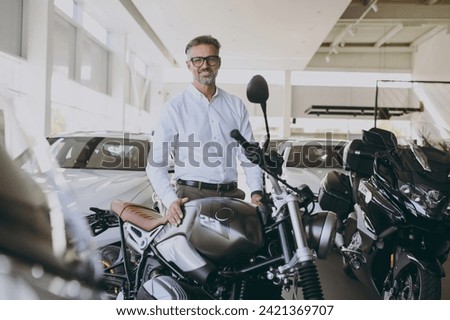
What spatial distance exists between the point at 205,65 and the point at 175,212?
64 cm

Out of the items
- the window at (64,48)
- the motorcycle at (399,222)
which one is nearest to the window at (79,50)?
the window at (64,48)

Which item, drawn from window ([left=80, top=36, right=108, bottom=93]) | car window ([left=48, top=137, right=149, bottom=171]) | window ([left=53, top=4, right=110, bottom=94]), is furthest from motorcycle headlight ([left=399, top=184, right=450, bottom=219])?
window ([left=80, top=36, right=108, bottom=93])

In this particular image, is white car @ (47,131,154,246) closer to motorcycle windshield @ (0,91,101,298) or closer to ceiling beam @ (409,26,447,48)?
motorcycle windshield @ (0,91,101,298)

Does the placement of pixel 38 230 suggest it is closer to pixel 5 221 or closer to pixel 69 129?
pixel 5 221

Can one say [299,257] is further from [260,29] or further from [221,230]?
[260,29]

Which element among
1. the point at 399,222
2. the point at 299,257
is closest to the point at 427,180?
the point at 399,222

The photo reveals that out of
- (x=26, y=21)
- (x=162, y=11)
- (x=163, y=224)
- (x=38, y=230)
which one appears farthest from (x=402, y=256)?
(x=162, y=11)

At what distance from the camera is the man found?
1958 millimetres

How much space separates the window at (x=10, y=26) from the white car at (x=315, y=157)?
148cm

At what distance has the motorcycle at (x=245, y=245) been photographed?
1497mm

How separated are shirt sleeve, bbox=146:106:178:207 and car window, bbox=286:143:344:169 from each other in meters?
0.99

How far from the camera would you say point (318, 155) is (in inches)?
127
